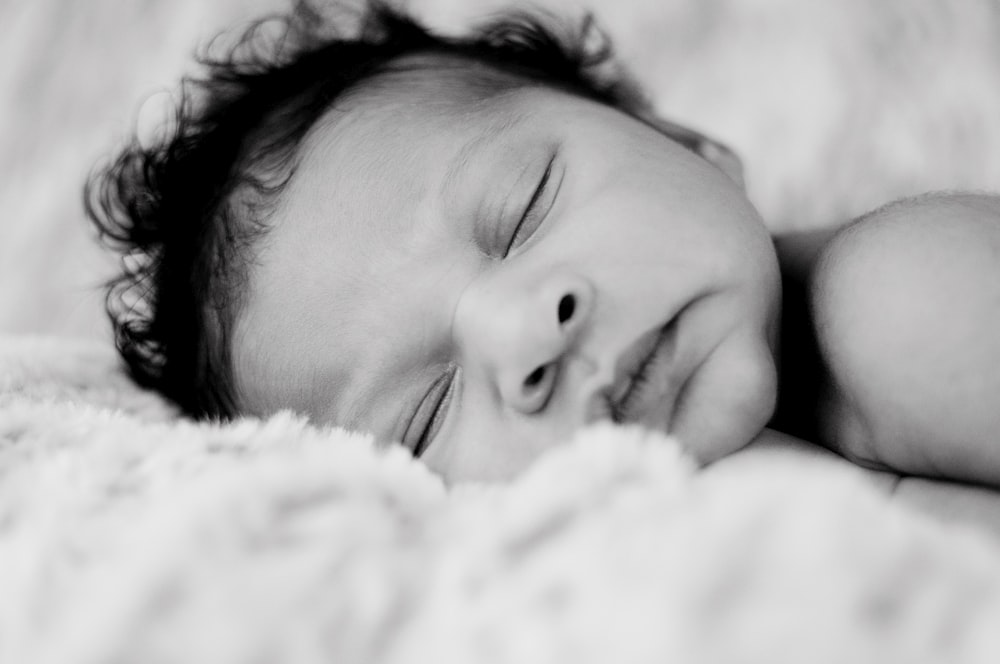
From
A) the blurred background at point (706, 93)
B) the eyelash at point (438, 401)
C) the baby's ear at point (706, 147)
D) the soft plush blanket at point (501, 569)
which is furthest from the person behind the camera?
the blurred background at point (706, 93)

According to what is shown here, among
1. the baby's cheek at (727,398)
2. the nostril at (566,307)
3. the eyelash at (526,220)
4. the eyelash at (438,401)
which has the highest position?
the eyelash at (526,220)

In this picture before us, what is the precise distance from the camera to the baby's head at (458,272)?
742 mm

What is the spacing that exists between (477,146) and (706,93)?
755mm

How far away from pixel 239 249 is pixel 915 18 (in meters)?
1.19

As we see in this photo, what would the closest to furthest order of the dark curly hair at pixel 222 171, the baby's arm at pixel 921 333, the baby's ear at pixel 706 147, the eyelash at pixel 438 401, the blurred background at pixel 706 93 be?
1. the baby's arm at pixel 921 333
2. the eyelash at pixel 438 401
3. the dark curly hair at pixel 222 171
4. the baby's ear at pixel 706 147
5. the blurred background at pixel 706 93

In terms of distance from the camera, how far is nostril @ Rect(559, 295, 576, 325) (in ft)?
2.39

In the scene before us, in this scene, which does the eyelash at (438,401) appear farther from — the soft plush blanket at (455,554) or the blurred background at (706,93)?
the blurred background at (706,93)

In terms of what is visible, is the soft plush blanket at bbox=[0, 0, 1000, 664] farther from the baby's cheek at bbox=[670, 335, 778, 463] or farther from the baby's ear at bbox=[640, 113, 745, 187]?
the baby's ear at bbox=[640, 113, 745, 187]

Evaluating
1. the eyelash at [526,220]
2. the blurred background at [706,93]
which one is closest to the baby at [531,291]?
the eyelash at [526,220]

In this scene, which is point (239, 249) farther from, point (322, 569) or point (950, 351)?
point (950, 351)

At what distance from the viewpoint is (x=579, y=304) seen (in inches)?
28.5

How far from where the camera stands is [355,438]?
592 millimetres

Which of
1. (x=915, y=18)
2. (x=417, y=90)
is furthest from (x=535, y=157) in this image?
(x=915, y=18)

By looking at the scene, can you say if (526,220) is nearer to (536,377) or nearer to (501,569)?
(536,377)
